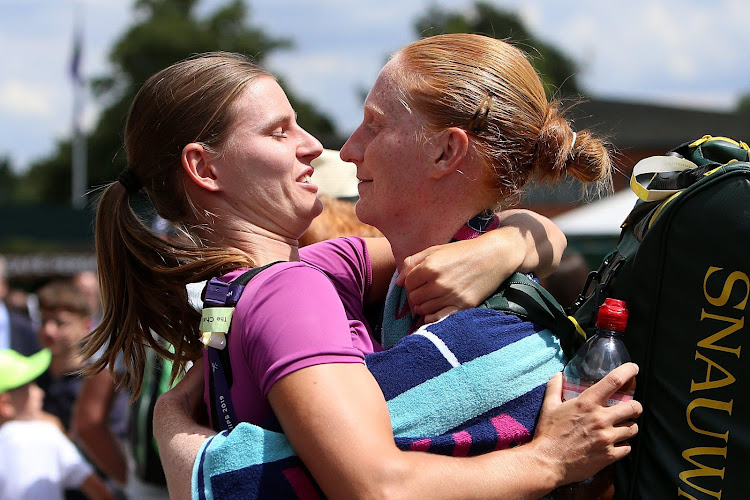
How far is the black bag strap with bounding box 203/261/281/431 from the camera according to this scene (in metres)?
1.80

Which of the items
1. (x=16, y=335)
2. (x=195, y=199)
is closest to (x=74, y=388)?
(x=16, y=335)

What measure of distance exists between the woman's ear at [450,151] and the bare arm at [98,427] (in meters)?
3.53

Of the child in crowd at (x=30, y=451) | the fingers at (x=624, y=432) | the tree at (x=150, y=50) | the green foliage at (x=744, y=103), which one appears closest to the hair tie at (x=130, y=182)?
the fingers at (x=624, y=432)

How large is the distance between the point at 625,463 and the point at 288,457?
2.54 feet

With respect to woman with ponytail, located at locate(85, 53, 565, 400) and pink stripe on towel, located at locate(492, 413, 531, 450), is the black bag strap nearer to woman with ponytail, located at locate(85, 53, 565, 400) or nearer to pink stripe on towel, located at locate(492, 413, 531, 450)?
woman with ponytail, located at locate(85, 53, 565, 400)

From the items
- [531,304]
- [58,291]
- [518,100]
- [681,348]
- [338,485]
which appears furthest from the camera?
[58,291]

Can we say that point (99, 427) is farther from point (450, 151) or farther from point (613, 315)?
point (613, 315)

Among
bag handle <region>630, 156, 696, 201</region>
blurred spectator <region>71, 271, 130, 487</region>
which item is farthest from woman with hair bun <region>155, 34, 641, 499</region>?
blurred spectator <region>71, 271, 130, 487</region>

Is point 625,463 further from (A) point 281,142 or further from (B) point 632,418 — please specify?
(A) point 281,142

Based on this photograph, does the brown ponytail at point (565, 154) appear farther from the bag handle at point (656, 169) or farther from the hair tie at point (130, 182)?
the hair tie at point (130, 182)

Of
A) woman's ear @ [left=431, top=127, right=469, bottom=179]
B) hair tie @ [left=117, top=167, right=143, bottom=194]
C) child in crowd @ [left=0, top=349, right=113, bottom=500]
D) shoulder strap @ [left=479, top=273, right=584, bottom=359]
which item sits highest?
woman's ear @ [left=431, top=127, right=469, bottom=179]

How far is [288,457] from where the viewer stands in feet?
5.52

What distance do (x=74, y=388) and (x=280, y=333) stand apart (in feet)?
16.6

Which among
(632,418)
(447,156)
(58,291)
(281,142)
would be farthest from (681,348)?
(58,291)
